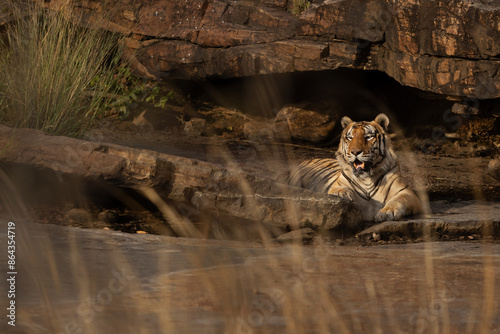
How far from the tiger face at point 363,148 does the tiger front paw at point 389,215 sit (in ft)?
1.72

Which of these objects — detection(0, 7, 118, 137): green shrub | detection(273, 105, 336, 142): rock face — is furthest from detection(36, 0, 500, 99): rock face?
detection(0, 7, 118, 137): green shrub

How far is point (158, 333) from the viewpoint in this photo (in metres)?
2.43

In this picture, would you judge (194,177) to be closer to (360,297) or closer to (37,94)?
(37,94)

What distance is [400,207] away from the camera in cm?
568

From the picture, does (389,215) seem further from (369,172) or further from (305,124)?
(305,124)

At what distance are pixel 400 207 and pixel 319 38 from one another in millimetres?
3445

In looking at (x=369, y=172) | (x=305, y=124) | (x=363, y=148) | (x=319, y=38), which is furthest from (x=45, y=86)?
(x=305, y=124)

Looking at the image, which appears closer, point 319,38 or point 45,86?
point 45,86

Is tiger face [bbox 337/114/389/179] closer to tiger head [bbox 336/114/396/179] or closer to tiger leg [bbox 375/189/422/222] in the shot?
tiger head [bbox 336/114/396/179]

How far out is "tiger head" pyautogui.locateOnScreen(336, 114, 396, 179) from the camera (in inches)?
238

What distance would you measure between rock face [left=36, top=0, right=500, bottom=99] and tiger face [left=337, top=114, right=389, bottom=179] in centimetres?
173

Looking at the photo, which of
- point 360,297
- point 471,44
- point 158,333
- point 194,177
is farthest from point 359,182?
point 158,333

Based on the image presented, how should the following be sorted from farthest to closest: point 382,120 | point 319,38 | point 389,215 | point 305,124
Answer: point 305,124 → point 319,38 → point 382,120 → point 389,215

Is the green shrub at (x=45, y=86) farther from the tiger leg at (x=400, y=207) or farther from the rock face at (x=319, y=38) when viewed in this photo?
the tiger leg at (x=400, y=207)
